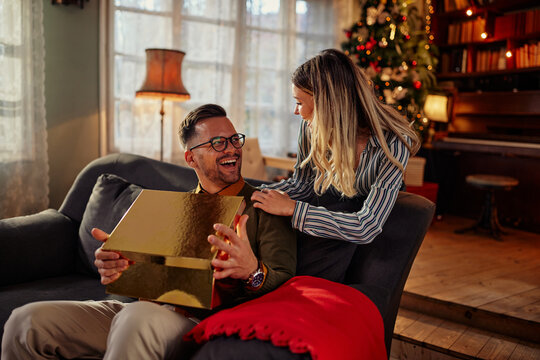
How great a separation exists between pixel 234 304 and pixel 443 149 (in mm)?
4493

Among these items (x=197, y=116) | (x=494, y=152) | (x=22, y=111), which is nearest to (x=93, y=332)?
(x=197, y=116)

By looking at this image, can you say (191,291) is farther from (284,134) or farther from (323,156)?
(284,134)

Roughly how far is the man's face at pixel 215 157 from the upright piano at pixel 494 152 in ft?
12.2

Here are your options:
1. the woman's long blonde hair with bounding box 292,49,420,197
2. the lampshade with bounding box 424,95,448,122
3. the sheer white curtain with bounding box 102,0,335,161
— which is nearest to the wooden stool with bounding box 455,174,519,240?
the lampshade with bounding box 424,95,448,122

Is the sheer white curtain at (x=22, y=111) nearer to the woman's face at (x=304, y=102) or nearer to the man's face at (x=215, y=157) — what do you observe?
the man's face at (x=215, y=157)

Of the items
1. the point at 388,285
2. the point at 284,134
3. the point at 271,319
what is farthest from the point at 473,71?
the point at 271,319

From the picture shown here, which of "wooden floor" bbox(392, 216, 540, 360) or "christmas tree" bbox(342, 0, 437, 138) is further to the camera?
"christmas tree" bbox(342, 0, 437, 138)

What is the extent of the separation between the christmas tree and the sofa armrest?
3570 mm

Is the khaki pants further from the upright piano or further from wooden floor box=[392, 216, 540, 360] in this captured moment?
the upright piano

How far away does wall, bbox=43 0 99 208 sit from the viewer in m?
3.69

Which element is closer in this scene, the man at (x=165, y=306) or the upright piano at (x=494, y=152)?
the man at (x=165, y=306)

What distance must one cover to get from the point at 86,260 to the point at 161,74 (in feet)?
5.17

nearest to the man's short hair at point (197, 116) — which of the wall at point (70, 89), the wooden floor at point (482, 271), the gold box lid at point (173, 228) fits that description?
the gold box lid at point (173, 228)

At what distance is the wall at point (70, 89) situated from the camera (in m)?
3.69
